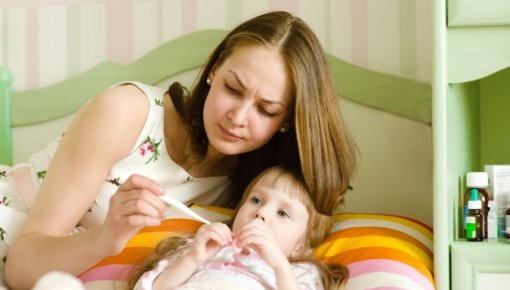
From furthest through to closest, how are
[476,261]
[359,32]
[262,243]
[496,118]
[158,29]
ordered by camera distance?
[158,29] < [359,32] < [496,118] < [476,261] < [262,243]

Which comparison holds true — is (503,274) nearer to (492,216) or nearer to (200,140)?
(492,216)

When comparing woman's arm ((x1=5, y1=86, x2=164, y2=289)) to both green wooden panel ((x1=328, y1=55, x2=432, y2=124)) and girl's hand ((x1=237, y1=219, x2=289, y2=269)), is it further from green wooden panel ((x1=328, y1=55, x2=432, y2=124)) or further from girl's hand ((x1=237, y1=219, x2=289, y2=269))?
green wooden panel ((x1=328, y1=55, x2=432, y2=124))

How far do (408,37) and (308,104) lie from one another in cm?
59

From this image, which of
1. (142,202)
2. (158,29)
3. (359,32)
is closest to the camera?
(142,202)

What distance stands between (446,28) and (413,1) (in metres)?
0.56

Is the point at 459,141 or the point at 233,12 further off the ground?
the point at 233,12

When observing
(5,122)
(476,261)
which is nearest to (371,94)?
(476,261)

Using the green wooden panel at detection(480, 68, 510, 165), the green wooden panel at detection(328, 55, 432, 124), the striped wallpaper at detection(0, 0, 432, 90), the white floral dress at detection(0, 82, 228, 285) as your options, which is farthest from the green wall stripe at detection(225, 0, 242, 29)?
the green wooden panel at detection(480, 68, 510, 165)

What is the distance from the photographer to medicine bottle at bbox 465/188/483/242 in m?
1.32

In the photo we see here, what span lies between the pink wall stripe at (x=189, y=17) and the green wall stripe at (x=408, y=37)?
0.55 metres

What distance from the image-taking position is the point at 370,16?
1871 mm

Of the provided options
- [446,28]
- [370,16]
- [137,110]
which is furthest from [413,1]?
[137,110]

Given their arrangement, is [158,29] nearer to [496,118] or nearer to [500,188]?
[496,118]

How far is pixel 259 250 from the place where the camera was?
120 centimetres
